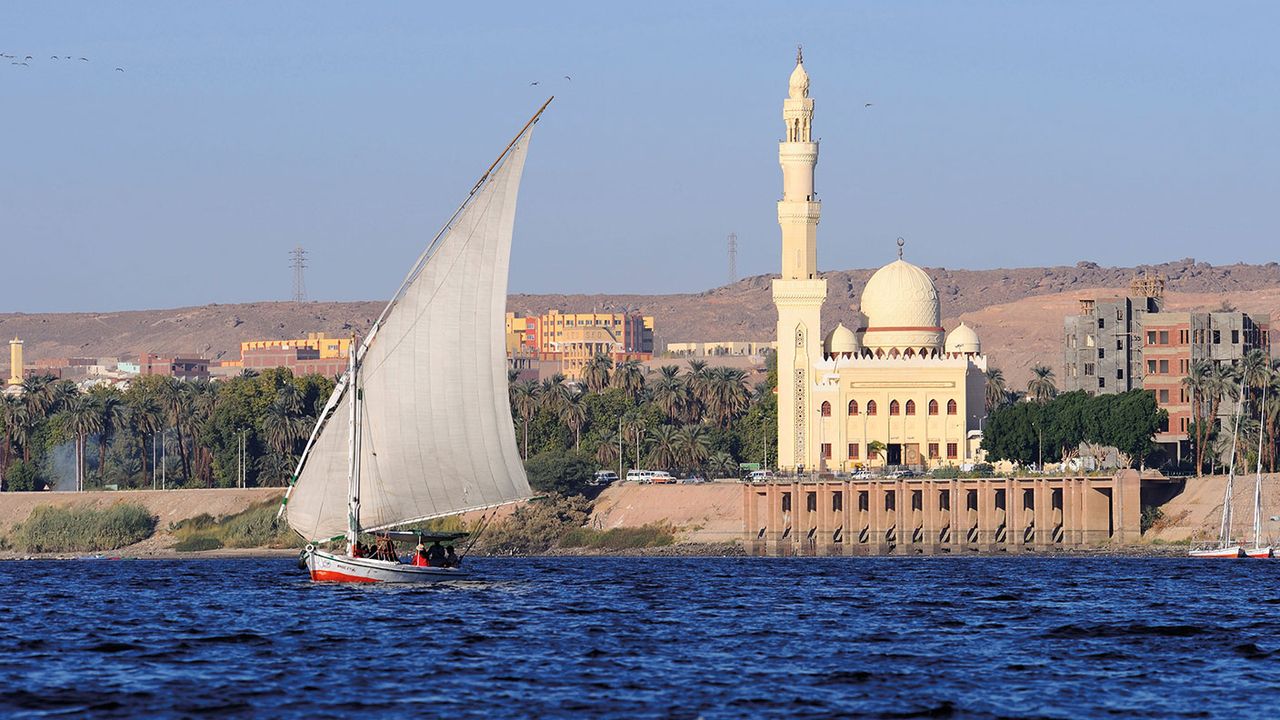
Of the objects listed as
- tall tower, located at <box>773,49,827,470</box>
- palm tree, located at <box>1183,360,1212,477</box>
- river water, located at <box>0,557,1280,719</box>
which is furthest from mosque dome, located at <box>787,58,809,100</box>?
river water, located at <box>0,557,1280,719</box>

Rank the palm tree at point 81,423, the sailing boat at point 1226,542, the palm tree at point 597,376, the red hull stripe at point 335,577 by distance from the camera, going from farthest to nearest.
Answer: the palm tree at point 597,376, the palm tree at point 81,423, the sailing boat at point 1226,542, the red hull stripe at point 335,577

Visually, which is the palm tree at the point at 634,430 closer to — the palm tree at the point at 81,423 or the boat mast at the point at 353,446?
the palm tree at the point at 81,423

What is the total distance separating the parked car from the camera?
510 ft

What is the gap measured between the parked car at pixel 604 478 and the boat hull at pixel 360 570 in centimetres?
7501

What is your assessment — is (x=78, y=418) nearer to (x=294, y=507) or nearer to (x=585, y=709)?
(x=294, y=507)

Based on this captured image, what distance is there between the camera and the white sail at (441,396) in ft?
245

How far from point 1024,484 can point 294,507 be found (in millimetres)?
66484

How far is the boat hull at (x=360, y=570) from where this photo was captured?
78312 millimetres

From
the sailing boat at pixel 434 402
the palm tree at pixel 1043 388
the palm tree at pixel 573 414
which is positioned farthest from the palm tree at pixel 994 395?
the sailing boat at pixel 434 402

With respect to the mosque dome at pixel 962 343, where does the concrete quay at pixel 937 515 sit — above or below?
below

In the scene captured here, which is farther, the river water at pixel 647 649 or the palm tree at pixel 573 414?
the palm tree at pixel 573 414

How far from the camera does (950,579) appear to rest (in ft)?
311

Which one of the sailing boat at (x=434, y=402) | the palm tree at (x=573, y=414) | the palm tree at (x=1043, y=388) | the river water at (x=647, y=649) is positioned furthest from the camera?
the palm tree at (x=1043, y=388)

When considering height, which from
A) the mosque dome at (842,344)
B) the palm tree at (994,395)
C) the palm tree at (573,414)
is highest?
the mosque dome at (842,344)
